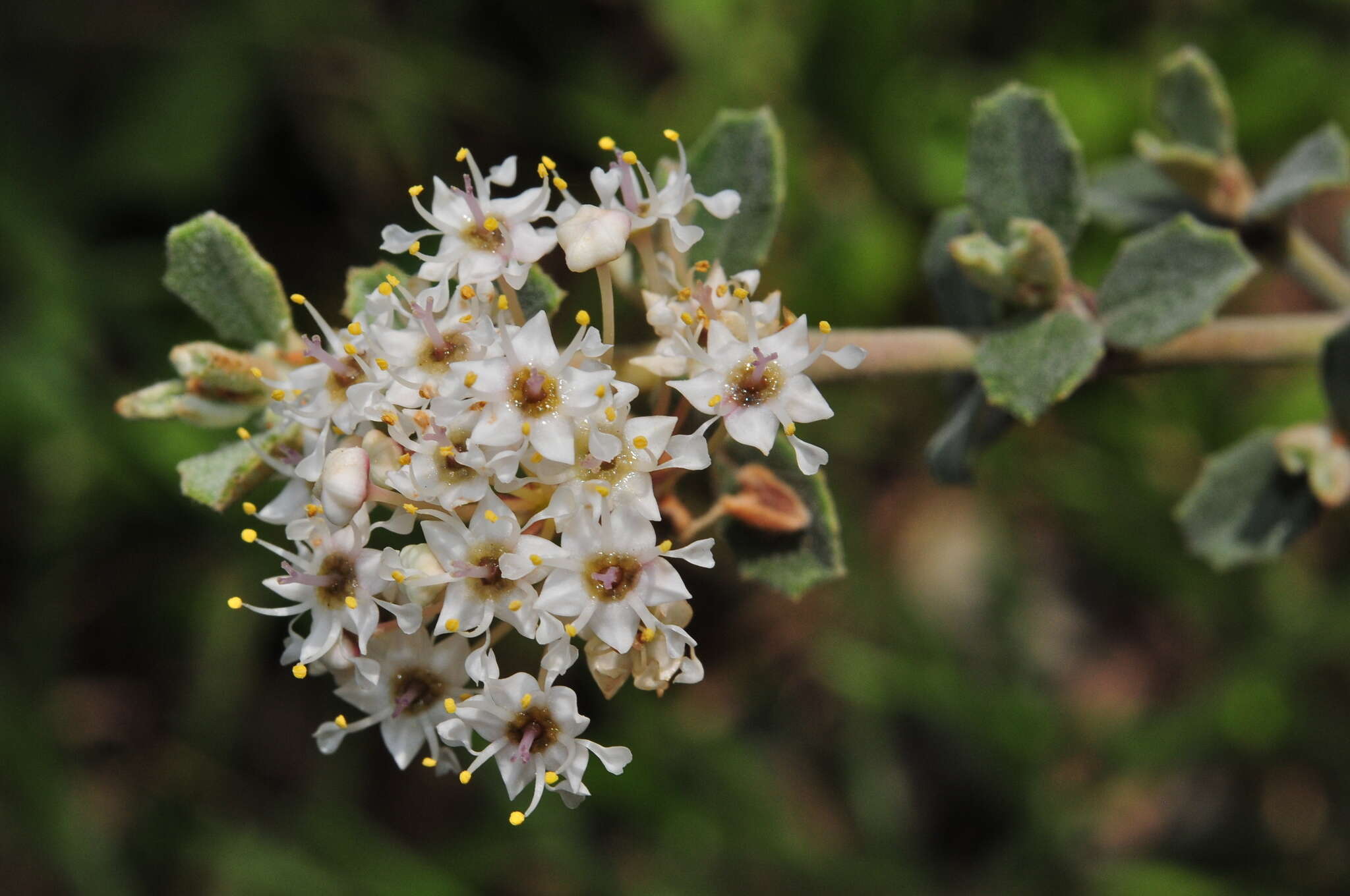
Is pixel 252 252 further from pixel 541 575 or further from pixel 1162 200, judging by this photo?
pixel 1162 200

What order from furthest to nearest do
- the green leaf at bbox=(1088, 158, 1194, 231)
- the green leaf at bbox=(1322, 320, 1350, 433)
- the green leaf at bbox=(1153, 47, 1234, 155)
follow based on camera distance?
the green leaf at bbox=(1088, 158, 1194, 231), the green leaf at bbox=(1153, 47, 1234, 155), the green leaf at bbox=(1322, 320, 1350, 433)

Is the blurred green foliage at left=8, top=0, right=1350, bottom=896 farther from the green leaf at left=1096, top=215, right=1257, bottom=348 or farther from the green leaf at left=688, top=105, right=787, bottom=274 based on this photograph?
the green leaf at left=1096, top=215, right=1257, bottom=348

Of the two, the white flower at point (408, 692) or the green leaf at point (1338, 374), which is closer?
the white flower at point (408, 692)

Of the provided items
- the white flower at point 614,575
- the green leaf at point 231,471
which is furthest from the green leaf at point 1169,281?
the green leaf at point 231,471

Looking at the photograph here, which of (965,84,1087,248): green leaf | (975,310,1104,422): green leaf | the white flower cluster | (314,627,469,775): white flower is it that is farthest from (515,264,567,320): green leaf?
(965,84,1087,248): green leaf

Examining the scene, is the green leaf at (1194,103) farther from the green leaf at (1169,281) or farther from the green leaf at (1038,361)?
the green leaf at (1038,361)

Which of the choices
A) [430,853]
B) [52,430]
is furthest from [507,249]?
[430,853]

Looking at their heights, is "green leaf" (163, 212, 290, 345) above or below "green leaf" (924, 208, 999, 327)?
above

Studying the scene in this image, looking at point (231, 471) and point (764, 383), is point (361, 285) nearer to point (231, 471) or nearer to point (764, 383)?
point (231, 471)
